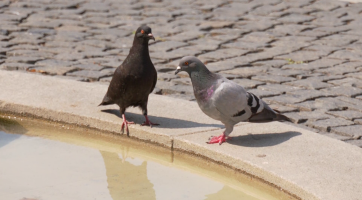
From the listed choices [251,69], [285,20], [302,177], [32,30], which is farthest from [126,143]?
[285,20]

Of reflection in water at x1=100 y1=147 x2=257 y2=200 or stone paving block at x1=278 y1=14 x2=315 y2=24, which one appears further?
stone paving block at x1=278 y1=14 x2=315 y2=24

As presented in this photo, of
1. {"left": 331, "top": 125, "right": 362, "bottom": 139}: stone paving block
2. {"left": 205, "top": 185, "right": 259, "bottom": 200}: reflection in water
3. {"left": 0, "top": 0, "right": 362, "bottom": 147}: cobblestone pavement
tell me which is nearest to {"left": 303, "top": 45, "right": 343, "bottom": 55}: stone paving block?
{"left": 0, "top": 0, "right": 362, "bottom": 147}: cobblestone pavement

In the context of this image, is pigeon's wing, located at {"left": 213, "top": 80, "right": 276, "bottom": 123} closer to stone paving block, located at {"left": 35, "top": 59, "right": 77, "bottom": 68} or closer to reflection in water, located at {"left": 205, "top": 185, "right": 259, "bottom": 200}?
reflection in water, located at {"left": 205, "top": 185, "right": 259, "bottom": 200}

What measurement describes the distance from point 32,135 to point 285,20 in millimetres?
5092

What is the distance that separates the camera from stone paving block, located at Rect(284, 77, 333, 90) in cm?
624

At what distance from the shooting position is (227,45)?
780 cm

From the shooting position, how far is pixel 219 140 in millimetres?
4355

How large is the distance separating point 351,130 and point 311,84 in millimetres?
1352

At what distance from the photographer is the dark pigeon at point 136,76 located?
15.5 ft

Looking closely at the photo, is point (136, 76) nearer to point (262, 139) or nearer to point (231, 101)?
point (231, 101)

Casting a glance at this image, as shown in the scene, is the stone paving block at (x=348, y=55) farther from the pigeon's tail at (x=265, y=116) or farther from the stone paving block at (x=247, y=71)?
the pigeon's tail at (x=265, y=116)

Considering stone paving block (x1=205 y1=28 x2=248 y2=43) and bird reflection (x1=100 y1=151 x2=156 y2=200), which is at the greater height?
bird reflection (x1=100 y1=151 x2=156 y2=200)

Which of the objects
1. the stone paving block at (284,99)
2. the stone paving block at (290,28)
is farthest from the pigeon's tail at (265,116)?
the stone paving block at (290,28)

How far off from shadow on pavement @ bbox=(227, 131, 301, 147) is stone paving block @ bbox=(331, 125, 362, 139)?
2.05ft
